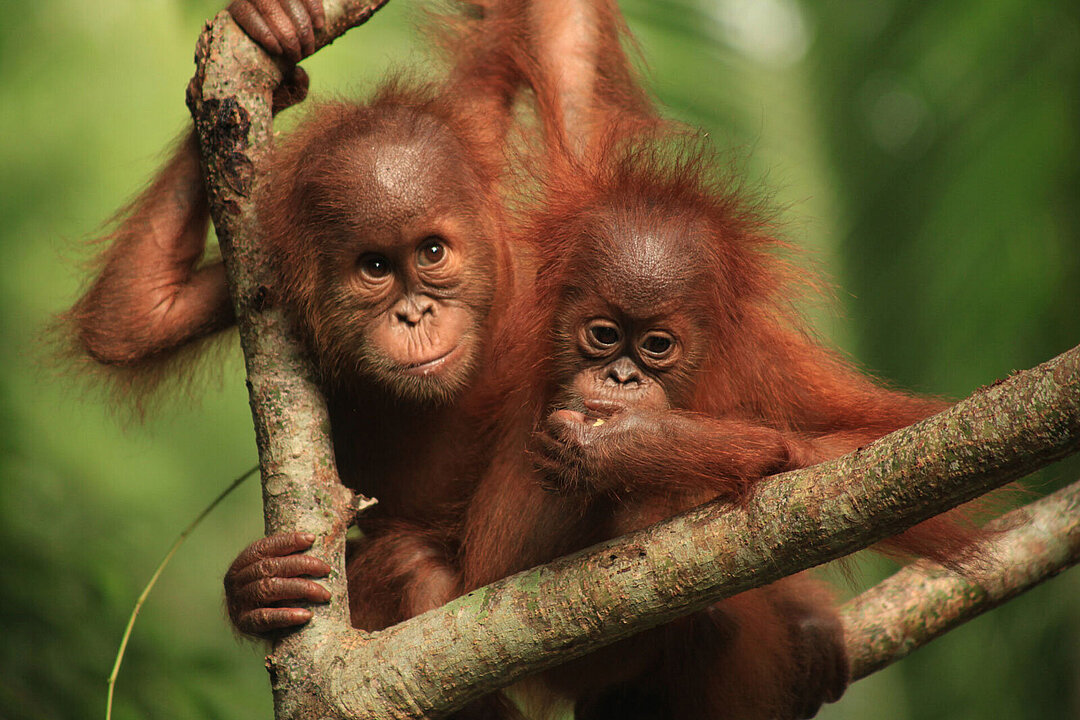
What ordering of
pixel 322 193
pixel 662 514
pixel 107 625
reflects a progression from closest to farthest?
1. pixel 662 514
2. pixel 322 193
3. pixel 107 625

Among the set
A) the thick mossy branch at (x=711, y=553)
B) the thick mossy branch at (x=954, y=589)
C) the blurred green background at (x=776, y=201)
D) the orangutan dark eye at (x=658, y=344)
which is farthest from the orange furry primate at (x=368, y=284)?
the thick mossy branch at (x=954, y=589)

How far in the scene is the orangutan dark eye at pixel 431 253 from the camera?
8.61 ft

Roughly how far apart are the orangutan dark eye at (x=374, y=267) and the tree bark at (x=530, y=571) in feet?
0.85

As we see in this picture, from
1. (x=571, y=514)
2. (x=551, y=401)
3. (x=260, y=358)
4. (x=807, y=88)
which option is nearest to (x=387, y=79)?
(x=260, y=358)

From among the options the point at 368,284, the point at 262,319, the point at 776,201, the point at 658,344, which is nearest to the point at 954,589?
the point at 658,344

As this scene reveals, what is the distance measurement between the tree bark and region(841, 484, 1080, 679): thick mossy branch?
1.24m

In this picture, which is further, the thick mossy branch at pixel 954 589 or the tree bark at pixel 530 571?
the thick mossy branch at pixel 954 589

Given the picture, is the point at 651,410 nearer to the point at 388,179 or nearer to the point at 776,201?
the point at 388,179

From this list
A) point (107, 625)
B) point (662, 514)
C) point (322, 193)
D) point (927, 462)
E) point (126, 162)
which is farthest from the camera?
point (126, 162)

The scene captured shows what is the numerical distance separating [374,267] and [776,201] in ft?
7.08

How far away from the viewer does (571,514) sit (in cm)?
237

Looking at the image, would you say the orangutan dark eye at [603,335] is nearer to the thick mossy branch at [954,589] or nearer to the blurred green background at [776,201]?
the thick mossy branch at [954,589]

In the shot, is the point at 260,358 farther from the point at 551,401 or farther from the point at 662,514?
the point at 662,514

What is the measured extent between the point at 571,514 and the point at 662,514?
21cm
